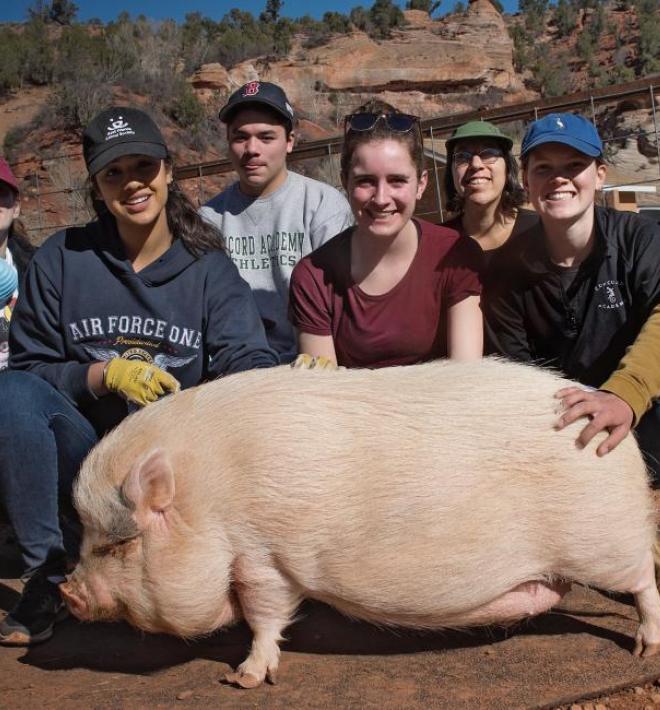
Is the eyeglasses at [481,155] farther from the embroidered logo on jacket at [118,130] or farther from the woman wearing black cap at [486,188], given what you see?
the embroidered logo on jacket at [118,130]

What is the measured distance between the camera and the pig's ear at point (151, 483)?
2.56 meters

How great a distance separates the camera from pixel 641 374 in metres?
2.93

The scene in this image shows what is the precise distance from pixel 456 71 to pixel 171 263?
125 ft

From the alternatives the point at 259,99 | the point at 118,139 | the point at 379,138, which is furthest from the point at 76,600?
the point at 259,99

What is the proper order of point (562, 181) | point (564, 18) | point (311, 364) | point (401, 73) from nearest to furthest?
point (311, 364) → point (562, 181) → point (401, 73) → point (564, 18)

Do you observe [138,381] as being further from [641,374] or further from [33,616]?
[641,374]

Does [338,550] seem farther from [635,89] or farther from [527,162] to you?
[635,89]

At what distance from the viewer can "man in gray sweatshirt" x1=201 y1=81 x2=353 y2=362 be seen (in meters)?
4.46

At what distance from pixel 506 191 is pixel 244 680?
2944 millimetres

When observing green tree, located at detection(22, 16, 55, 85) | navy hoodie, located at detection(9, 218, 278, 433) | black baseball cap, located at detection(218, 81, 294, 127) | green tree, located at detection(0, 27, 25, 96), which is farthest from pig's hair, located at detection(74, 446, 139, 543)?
green tree, located at detection(22, 16, 55, 85)

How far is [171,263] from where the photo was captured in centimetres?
359

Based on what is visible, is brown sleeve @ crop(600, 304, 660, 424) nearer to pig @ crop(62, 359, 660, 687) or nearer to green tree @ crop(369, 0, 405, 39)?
pig @ crop(62, 359, 660, 687)

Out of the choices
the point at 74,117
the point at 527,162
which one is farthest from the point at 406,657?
the point at 74,117

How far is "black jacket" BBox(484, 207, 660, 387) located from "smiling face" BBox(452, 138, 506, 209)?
2.62 feet
